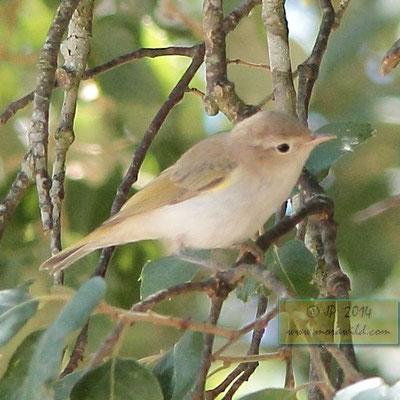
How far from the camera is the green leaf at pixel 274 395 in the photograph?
1324 millimetres

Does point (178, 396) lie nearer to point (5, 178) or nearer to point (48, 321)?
point (48, 321)

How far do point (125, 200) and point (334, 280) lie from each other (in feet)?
2.15

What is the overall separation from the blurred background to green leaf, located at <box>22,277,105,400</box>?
118cm

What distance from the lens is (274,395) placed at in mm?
1330

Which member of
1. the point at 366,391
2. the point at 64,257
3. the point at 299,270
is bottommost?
the point at 366,391

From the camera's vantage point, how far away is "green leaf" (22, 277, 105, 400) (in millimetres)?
1158

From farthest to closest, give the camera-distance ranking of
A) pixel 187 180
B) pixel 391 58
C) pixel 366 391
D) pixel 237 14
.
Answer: pixel 237 14
pixel 187 180
pixel 391 58
pixel 366 391

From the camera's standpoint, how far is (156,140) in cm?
254

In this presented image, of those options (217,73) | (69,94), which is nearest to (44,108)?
(69,94)

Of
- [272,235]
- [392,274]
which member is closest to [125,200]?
[272,235]

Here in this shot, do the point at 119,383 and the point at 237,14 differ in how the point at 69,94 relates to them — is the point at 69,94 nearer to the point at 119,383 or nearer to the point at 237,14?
the point at 237,14

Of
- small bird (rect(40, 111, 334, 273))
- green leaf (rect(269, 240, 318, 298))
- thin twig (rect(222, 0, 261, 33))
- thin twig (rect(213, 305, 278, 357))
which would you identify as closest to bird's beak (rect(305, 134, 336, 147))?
small bird (rect(40, 111, 334, 273))

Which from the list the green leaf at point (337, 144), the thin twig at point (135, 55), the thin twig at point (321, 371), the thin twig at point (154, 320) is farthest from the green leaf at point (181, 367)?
the thin twig at point (135, 55)

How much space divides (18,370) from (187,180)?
0.80 m
